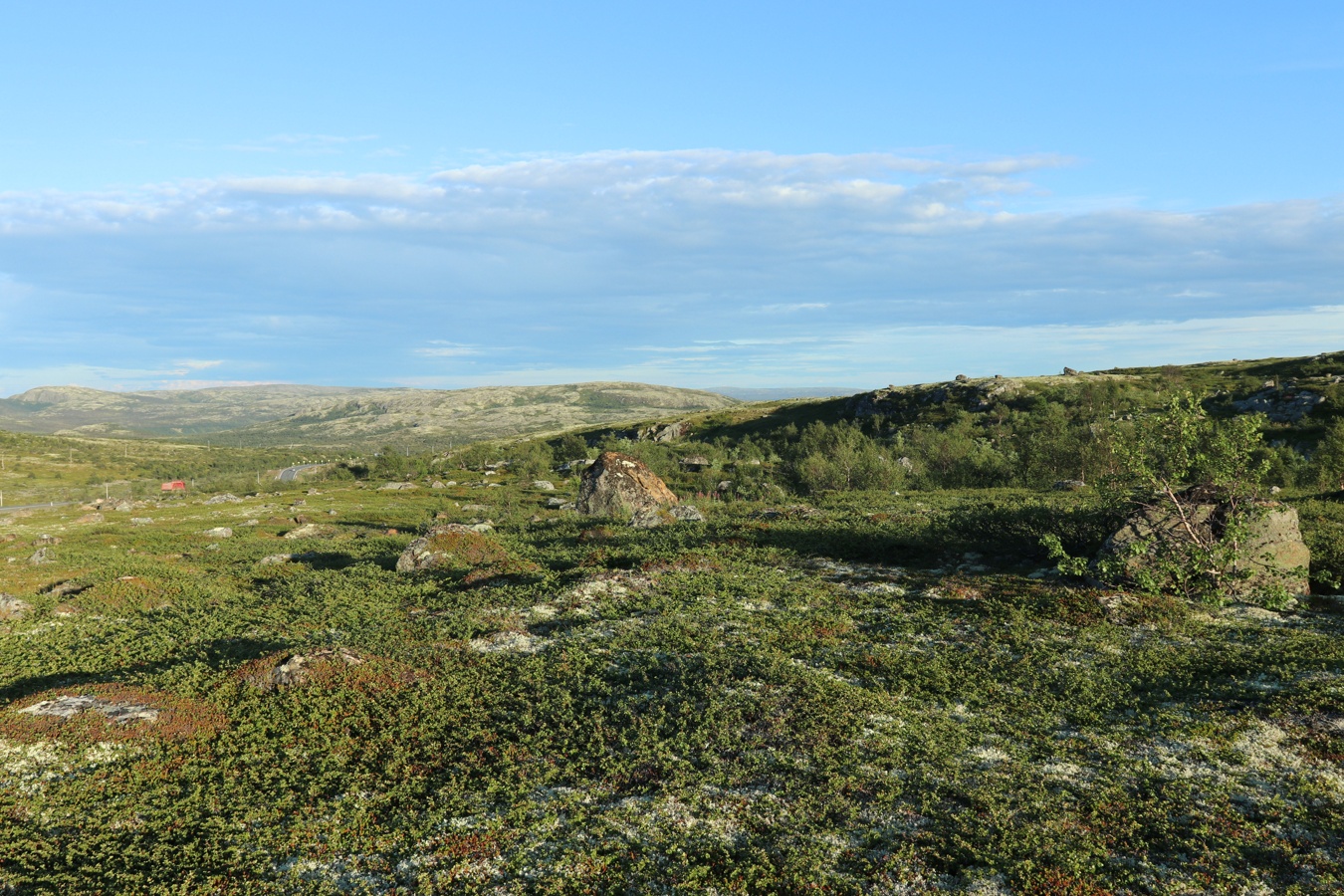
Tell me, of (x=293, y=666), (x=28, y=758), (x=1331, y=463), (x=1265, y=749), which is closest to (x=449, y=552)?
(x=293, y=666)

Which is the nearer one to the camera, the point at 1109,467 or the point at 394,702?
the point at 394,702

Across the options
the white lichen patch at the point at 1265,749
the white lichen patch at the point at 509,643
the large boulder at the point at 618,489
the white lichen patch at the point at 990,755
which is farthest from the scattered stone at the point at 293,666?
the large boulder at the point at 618,489

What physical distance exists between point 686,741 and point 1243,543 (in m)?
23.0

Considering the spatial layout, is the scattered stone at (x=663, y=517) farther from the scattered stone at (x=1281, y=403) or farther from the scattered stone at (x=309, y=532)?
the scattered stone at (x=1281, y=403)

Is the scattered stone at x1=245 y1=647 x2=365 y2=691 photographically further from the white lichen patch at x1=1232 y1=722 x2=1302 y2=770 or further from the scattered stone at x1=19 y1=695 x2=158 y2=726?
the white lichen patch at x1=1232 y1=722 x2=1302 y2=770

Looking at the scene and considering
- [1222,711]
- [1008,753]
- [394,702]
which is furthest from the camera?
→ [394,702]

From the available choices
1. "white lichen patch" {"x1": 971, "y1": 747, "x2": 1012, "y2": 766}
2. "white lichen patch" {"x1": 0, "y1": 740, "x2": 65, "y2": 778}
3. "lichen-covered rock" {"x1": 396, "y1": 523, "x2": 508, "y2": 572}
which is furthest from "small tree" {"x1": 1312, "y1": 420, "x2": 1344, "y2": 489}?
"white lichen patch" {"x1": 0, "y1": 740, "x2": 65, "y2": 778}

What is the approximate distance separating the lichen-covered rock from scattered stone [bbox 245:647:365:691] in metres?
13.9

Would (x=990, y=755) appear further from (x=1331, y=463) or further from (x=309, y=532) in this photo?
(x=1331, y=463)

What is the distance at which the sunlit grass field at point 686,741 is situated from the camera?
37.3 ft

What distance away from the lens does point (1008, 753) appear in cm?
1475

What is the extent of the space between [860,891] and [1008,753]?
611cm

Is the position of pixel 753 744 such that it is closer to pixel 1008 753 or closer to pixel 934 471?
pixel 1008 753

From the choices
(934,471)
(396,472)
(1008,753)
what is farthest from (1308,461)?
(396,472)
